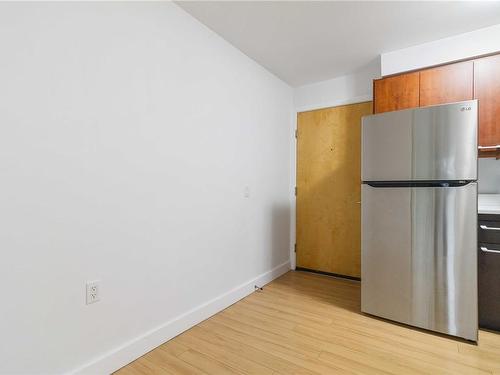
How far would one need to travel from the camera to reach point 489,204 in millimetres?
2148

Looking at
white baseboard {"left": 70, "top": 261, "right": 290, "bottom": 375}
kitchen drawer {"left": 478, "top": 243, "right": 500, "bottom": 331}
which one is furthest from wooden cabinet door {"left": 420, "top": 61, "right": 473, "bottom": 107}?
white baseboard {"left": 70, "top": 261, "right": 290, "bottom": 375}

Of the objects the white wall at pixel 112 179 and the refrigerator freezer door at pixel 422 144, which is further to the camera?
the refrigerator freezer door at pixel 422 144

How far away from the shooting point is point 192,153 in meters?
2.04

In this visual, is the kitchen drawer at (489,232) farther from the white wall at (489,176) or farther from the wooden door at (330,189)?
the wooden door at (330,189)

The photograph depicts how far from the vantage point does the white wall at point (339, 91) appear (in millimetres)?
2916

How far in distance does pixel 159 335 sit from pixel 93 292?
60 cm

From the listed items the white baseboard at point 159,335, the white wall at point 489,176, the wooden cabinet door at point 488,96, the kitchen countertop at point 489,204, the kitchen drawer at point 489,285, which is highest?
the wooden cabinet door at point 488,96

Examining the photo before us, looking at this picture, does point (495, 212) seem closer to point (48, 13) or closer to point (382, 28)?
point (382, 28)

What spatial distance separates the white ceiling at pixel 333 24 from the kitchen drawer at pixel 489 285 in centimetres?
176

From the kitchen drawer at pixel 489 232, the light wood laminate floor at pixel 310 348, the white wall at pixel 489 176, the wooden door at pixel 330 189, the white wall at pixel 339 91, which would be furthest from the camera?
the wooden door at pixel 330 189

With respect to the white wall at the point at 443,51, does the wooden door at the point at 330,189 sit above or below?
below

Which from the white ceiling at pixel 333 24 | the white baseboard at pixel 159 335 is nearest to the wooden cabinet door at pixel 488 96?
the white ceiling at pixel 333 24

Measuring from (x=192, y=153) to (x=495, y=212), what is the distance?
2.27 metres

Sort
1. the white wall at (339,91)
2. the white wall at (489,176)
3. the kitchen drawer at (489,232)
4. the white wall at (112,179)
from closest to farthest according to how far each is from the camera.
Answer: the white wall at (112,179)
the kitchen drawer at (489,232)
the white wall at (489,176)
the white wall at (339,91)
